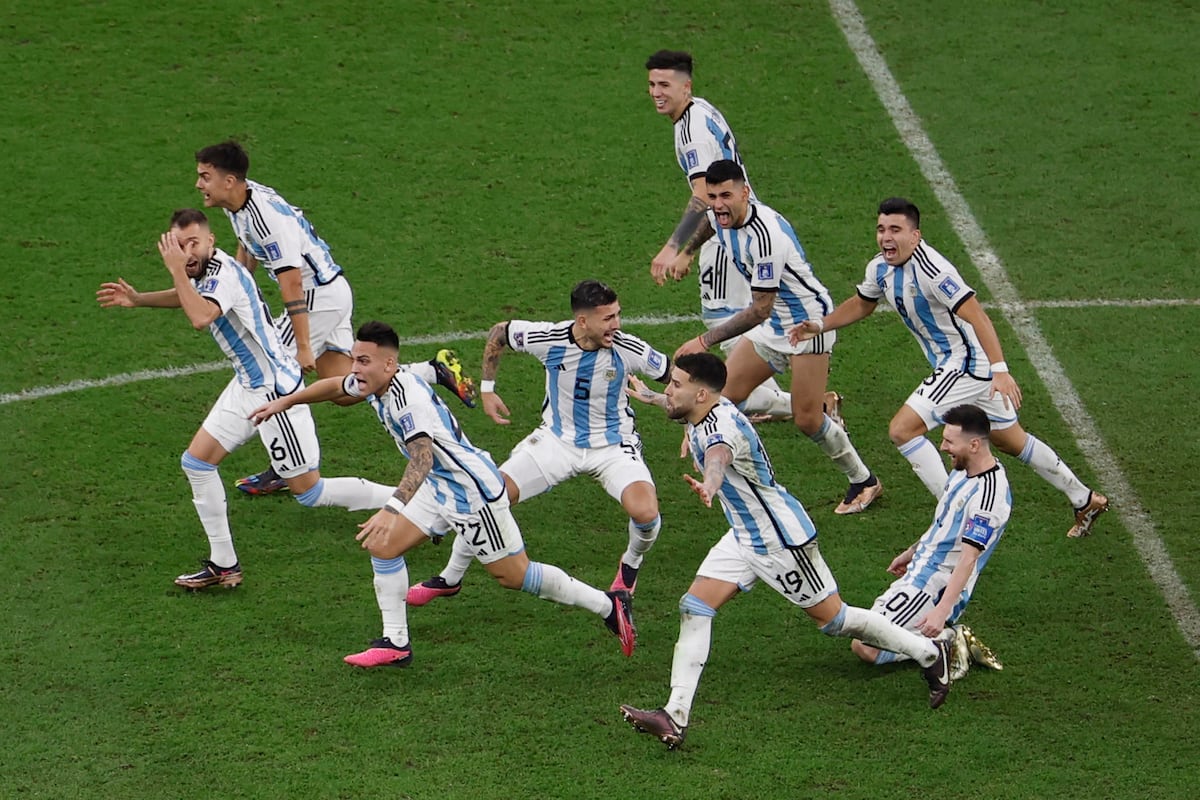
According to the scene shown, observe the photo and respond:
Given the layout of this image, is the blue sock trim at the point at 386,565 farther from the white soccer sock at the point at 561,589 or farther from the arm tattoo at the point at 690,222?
the arm tattoo at the point at 690,222

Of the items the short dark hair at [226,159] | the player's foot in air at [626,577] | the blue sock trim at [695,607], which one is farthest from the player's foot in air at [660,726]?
the short dark hair at [226,159]

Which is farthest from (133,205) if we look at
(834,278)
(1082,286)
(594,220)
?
(1082,286)

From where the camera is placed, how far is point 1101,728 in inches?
318

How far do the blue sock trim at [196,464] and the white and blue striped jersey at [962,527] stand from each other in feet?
12.7

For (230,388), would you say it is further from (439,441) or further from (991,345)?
(991,345)

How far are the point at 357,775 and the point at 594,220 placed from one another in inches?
276

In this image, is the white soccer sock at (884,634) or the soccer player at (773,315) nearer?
the white soccer sock at (884,634)

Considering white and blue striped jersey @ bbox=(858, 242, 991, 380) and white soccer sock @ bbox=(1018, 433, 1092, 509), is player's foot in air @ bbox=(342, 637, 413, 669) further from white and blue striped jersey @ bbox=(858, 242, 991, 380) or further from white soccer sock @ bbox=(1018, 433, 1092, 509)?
white soccer sock @ bbox=(1018, 433, 1092, 509)

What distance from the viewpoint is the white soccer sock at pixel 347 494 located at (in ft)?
31.4

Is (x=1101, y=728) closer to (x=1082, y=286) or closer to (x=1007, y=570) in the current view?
(x=1007, y=570)

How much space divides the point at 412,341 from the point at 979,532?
5216 millimetres

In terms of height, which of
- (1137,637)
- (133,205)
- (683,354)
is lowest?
(1137,637)

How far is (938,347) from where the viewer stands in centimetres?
964

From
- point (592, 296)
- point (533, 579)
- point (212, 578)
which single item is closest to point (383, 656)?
point (533, 579)
